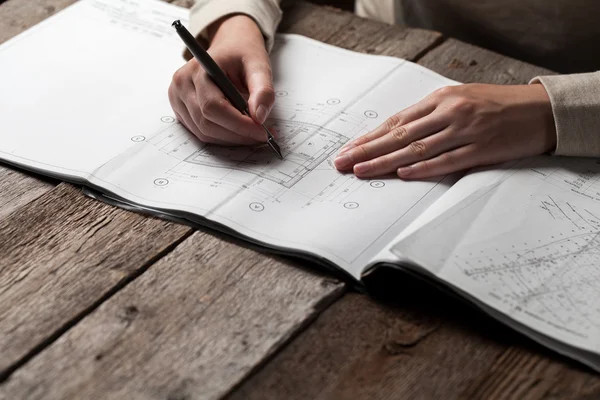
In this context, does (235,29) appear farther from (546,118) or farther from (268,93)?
(546,118)

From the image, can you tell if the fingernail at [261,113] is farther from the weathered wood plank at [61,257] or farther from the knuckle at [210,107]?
the weathered wood plank at [61,257]

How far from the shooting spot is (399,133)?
935 mm

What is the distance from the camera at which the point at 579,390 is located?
2.26 feet

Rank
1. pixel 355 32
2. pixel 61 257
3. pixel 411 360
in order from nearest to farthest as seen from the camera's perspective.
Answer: pixel 411 360 → pixel 61 257 → pixel 355 32

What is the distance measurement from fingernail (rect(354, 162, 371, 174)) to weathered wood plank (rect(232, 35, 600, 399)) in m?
0.17

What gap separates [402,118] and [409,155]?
0.07m

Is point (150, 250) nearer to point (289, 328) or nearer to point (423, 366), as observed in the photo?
point (289, 328)

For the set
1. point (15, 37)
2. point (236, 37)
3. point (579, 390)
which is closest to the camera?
point (579, 390)

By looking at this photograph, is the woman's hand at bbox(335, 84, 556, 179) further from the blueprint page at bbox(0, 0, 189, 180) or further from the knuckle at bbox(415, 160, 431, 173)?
the blueprint page at bbox(0, 0, 189, 180)

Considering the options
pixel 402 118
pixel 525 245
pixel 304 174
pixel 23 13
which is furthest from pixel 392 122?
pixel 23 13

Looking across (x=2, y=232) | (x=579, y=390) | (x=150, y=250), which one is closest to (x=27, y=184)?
(x=2, y=232)

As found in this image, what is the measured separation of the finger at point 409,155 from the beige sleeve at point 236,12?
35cm

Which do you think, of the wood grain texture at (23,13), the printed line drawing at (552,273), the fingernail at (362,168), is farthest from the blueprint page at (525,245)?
the wood grain texture at (23,13)

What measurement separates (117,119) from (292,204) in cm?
32
